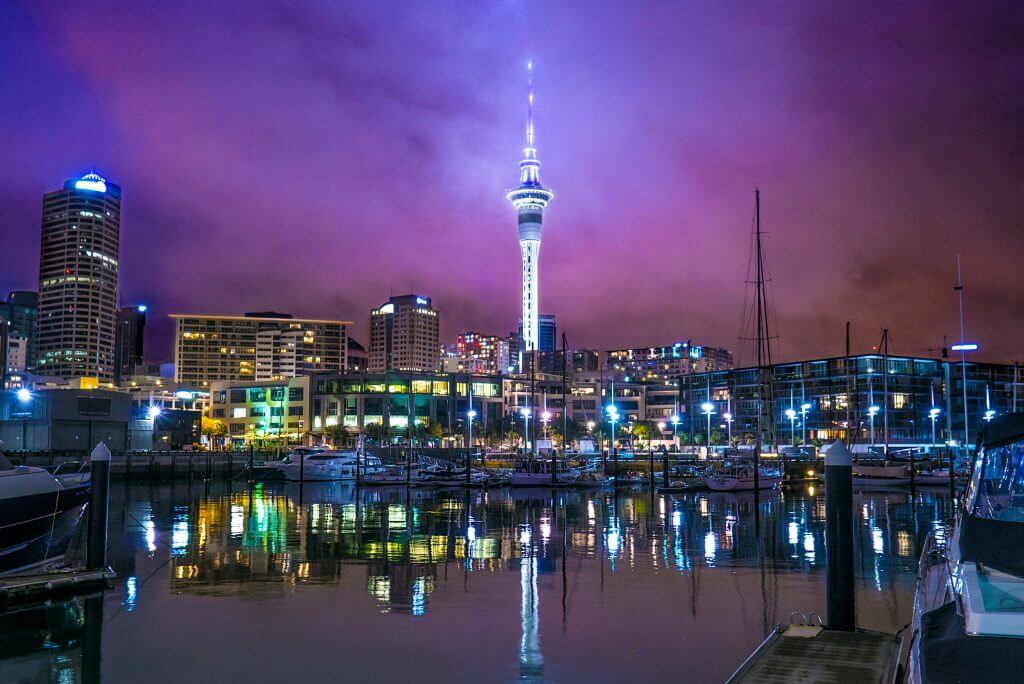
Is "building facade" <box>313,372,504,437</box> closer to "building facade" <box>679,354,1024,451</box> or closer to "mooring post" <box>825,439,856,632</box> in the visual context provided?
"building facade" <box>679,354,1024,451</box>

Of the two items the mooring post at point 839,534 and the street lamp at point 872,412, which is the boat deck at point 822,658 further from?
the street lamp at point 872,412

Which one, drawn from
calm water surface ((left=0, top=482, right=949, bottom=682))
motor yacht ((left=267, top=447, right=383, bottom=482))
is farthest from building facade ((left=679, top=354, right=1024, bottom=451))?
calm water surface ((left=0, top=482, right=949, bottom=682))

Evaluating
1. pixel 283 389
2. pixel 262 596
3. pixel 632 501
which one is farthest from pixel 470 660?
pixel 283 389

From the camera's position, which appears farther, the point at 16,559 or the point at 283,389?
the point at 283,389

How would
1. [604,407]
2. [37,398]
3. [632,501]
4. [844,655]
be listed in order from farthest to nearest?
[604,407] → [37,398] → [632,501] → [844,655]

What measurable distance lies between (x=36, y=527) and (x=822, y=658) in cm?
1827

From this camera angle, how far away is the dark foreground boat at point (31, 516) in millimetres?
19656

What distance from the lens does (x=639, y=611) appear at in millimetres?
18375

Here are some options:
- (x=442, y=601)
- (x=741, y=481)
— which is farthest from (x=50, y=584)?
(x=741, y=481)

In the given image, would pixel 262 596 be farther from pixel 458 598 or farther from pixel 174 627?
pixel 458 598

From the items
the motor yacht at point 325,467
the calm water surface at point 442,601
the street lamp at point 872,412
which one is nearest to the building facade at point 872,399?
the street lamp at point 872,412

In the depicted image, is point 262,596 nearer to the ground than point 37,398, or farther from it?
nearer to the ground

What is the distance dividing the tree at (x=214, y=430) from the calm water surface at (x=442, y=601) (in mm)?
115293

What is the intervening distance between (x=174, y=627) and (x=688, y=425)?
15019cm
